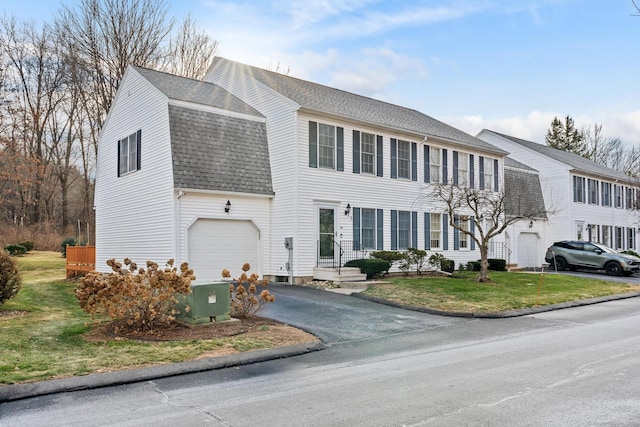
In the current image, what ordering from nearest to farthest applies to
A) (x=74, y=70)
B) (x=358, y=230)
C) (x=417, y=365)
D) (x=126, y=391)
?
(x=126, y=391)
(x=417, y=365)
(x=358, y=230)
(x=74, y=70)

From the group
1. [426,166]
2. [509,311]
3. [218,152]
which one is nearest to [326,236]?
[218,152]

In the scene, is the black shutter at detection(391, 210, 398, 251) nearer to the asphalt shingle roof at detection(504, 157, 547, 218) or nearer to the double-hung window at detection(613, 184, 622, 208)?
the asphalt shingle roof at detection(504, 157, 547, 218)

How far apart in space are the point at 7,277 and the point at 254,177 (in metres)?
8.41

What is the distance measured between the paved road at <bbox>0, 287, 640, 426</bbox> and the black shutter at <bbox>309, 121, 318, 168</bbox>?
348 inches

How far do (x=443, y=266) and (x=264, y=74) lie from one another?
35.9 ft

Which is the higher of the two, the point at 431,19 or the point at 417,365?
the point at 431,19

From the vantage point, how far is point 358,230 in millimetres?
18844

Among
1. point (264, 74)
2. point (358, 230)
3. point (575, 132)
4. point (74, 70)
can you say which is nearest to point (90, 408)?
point (358, 230)

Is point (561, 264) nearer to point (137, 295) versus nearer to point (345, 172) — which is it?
point (345, 172)

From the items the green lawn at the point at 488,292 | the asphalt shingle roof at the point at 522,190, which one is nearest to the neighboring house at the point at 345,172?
the green lawn at the point at 488,292

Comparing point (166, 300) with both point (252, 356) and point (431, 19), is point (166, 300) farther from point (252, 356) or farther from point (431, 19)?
point (431, 19)

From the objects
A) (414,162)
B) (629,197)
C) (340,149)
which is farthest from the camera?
(629,197)

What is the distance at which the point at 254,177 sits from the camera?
1745 centimetres

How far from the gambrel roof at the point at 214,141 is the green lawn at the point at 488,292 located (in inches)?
236
